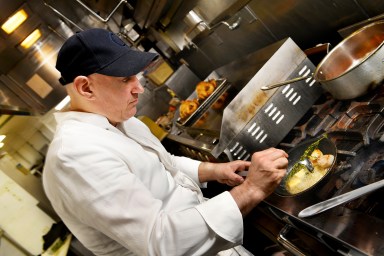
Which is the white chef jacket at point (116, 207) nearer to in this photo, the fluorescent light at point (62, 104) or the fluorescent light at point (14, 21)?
the fluorescent light at point (14, 21)

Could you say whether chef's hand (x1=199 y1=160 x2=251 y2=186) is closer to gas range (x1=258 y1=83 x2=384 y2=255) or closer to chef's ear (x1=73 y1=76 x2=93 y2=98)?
gas range (x1=258 y1=83 x2=384 y2=255)

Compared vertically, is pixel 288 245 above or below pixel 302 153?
below

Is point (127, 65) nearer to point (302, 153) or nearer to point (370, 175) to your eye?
point (302, 153)

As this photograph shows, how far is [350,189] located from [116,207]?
125 cm

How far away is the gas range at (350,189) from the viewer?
4.23ft

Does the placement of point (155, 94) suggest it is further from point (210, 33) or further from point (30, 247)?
point (30, 247)

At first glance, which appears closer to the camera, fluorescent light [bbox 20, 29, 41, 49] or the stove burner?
the stove burner

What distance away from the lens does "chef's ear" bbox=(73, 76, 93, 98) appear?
64.9 inches

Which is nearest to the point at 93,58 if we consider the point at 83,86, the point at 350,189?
the point at 83,86

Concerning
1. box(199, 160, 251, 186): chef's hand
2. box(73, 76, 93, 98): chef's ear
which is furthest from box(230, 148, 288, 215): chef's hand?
box(73, 76, 93, 98): chef's ear

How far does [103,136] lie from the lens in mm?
1674

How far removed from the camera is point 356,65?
1830mm

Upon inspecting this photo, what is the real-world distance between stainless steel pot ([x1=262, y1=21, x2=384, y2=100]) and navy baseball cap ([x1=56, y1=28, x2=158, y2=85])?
1.30 metres

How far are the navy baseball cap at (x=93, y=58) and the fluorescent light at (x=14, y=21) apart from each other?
619 centimetres
